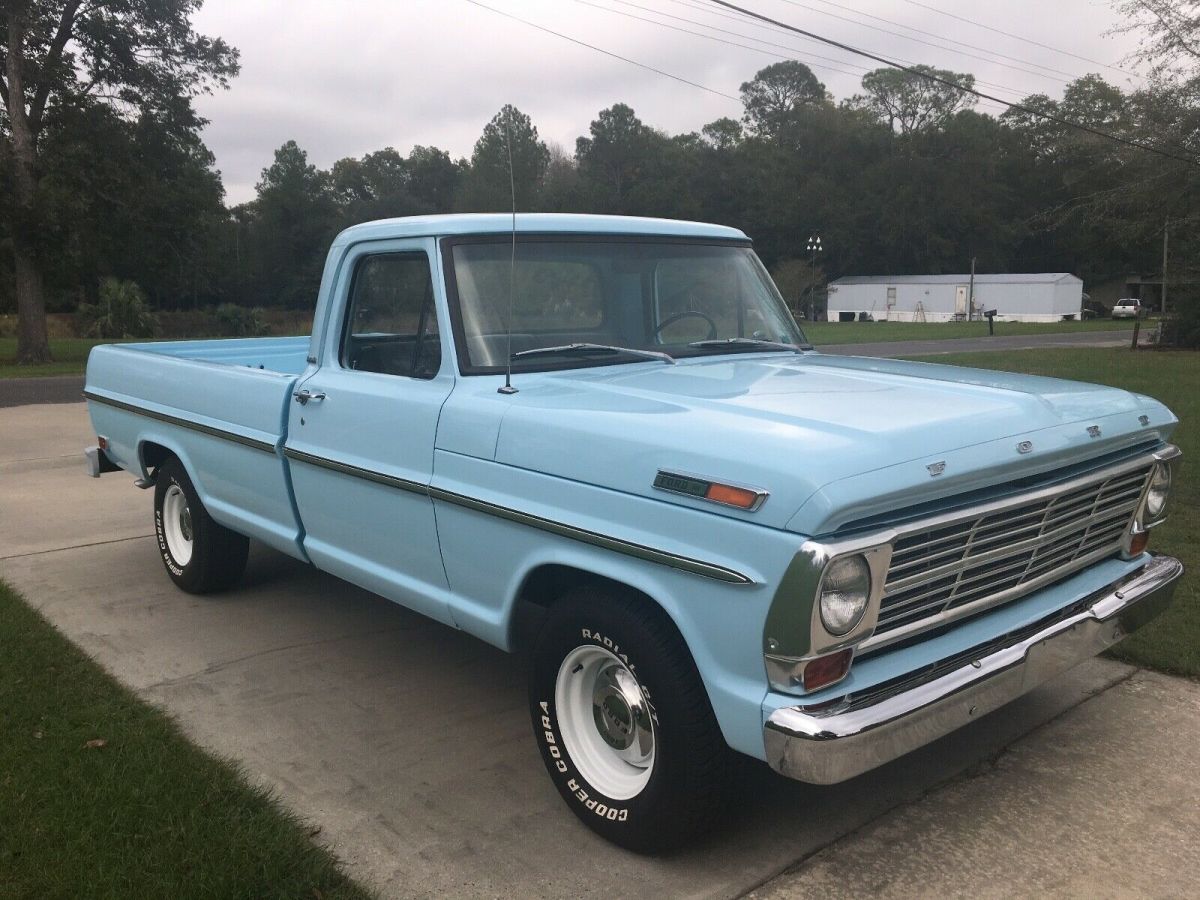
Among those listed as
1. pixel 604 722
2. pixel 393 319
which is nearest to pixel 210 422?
pixel 393 319

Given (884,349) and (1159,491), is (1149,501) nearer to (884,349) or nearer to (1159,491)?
(1159,491)

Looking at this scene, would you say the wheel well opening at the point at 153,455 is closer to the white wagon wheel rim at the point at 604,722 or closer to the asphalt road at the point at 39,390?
the white wagon wheel rim at the point at 604,722

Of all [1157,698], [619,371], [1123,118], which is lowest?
[1157,698]

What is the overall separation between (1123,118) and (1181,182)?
3691 mm

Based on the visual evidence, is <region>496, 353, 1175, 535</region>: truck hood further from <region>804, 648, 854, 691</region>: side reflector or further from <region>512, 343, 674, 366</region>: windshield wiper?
<region>804, 648, 854, 691</region>: side reflector

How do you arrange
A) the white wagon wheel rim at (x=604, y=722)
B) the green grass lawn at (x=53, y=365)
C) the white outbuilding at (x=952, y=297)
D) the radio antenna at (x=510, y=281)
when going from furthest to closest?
the white outbuilding at (x=952, y=297), the green grass lawn at (x=53, y=365), the radio antenna at (x=510, y=281), the white wagon wheel rim at (x=604, y=722)

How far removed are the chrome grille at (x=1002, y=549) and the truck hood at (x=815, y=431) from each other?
117 millimetres

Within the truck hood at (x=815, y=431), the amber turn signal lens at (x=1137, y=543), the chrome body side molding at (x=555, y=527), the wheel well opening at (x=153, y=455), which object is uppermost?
the truck hood at (x=815, y=431)

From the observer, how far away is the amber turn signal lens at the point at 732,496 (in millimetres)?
2592

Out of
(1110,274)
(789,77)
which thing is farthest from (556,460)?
(789,77)

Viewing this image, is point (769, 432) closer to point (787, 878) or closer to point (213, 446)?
point (787, 878)

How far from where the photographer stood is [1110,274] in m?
75.4

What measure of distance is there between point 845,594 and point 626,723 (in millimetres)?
926

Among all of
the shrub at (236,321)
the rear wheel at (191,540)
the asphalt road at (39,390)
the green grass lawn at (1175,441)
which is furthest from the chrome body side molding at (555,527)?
the shrub at (236,321)
